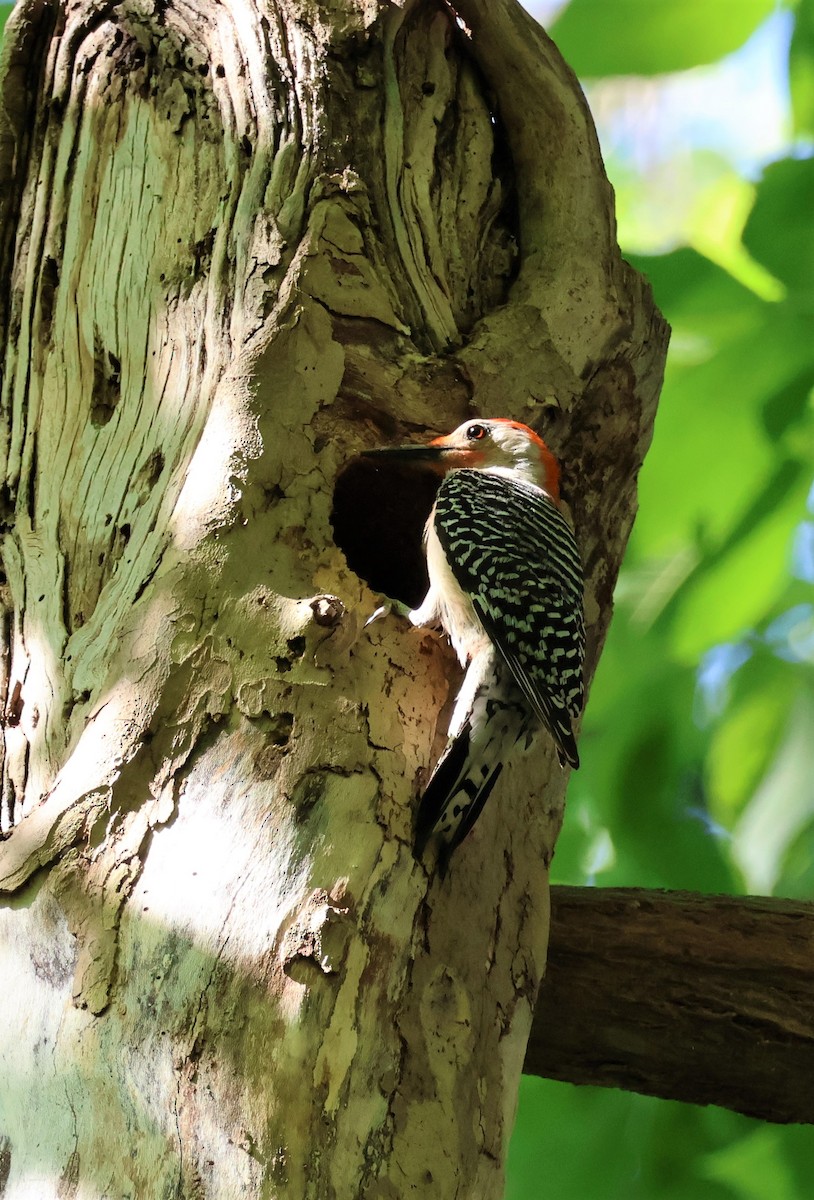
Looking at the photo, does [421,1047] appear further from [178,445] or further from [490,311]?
[490,311]

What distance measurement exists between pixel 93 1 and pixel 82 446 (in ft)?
5.00

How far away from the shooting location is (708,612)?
3980mm

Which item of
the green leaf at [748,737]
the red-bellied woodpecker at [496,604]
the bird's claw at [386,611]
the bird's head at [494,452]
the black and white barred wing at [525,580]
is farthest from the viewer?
the green leaf at [748,737]

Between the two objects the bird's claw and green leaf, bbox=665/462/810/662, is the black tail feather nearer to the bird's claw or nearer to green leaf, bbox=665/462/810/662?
the bird's claw

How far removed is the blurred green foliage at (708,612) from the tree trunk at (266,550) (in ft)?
1.64

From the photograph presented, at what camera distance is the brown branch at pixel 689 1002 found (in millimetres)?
2805

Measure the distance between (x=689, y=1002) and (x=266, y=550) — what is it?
1.43 metres

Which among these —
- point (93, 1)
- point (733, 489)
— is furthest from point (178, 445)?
point (733, 489)

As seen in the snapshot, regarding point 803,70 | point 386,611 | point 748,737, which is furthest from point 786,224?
point 386,611

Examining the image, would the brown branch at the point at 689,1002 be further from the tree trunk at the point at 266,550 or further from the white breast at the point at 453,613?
the white breast at the point at 453,613

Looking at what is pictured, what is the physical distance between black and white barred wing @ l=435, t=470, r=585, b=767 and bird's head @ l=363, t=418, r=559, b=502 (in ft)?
0.18

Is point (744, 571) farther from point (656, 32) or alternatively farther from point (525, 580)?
point (656, 32)

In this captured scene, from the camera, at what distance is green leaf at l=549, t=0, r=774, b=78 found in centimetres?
380

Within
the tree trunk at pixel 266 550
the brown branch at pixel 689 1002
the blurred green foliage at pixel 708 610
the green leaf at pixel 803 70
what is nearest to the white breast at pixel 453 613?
the tree trunk at pixel 266 550
